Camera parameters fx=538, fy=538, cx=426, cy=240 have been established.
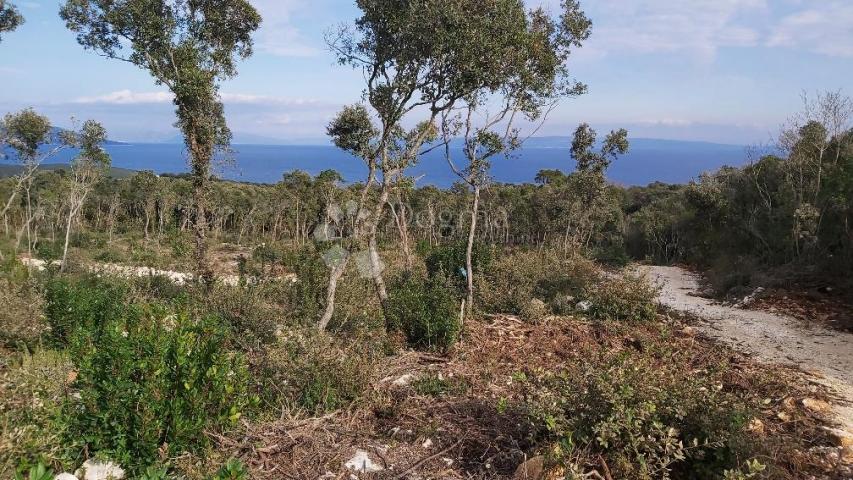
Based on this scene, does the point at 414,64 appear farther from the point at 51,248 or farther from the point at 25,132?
the point at 51,248

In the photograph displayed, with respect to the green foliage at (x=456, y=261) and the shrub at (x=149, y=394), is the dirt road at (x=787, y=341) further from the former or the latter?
the shrub at (x=149, y=394)

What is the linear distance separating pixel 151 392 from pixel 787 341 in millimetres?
8892

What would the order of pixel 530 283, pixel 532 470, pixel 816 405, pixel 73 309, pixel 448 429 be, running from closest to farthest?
pixel 532 470 < pixel 448 429 < pixel 816 405 < pixel 73 309 < pixel 530 283

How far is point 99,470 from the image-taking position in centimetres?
353

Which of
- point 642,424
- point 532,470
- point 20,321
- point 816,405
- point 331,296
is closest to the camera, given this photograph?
point 532,470

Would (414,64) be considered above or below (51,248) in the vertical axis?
above

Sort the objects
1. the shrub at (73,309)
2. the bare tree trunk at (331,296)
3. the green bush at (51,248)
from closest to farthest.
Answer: the shrub at (73,309) → the bare tree trunk at (331,296) → the green bush at (51,248)

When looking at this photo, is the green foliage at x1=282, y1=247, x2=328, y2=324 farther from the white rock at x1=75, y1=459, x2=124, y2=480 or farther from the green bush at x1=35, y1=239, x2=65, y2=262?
the green bush at x1=35, y1=239, x2=65, y2=262

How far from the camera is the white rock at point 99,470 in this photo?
11.4 ft

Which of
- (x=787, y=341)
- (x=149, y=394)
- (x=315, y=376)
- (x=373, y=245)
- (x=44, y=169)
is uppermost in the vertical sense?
(x=44, y=169)

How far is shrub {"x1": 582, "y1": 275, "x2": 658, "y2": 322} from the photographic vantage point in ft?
27.9

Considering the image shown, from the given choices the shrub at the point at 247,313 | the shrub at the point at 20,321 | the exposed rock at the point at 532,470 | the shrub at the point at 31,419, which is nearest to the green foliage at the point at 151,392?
the shrub at the point at 31,419

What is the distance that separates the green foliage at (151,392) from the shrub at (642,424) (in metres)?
2.23

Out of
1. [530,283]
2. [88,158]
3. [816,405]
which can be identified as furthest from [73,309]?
[88,158]
